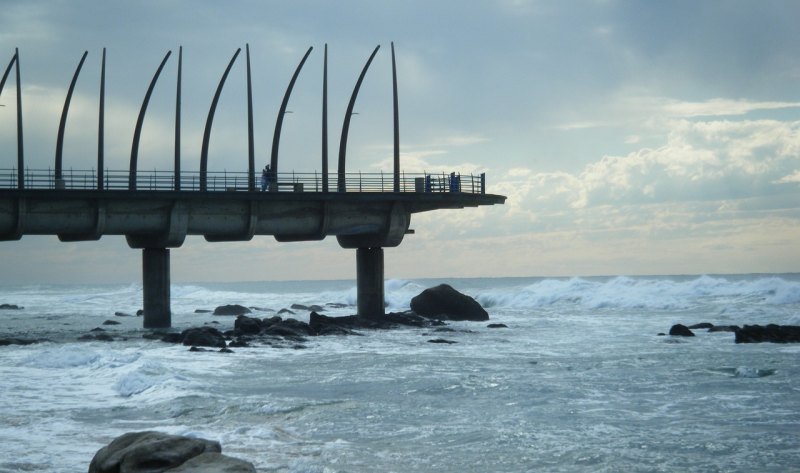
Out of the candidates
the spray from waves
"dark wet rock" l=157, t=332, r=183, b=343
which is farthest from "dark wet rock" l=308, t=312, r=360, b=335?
the spray from waves

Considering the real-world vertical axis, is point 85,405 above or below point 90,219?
below

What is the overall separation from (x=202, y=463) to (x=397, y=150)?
1479 inches

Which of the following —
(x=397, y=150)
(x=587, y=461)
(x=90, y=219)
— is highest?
(x=397, y=150)

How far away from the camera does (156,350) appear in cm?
3256

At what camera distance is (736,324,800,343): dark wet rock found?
35.0m

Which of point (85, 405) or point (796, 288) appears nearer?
point (85, 405)

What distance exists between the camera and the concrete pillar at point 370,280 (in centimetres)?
4684

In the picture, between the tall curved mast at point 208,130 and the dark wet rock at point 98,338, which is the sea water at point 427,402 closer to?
the dark wet rock at point 98,338

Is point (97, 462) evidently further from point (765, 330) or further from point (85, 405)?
point (765, 330)

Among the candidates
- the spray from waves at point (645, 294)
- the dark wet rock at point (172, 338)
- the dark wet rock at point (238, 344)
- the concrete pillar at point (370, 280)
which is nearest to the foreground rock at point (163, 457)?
the dark wet rock at point (238, 344)

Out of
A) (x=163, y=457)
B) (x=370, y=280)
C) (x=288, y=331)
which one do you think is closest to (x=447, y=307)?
(x=370, y=280)

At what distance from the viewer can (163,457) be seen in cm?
1202

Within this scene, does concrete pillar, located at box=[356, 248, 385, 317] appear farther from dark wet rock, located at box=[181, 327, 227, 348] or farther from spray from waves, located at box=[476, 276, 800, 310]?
spray from waves, located at box=[476, 276, 800, 310]

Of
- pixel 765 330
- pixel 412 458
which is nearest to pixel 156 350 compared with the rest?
pixel 412 458
